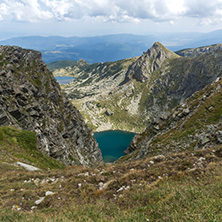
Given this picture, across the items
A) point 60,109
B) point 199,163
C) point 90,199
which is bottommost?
point 60,109

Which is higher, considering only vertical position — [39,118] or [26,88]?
[26,88]

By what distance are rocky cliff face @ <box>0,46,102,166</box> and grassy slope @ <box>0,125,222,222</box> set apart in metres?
26.3

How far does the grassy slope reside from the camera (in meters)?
7.93

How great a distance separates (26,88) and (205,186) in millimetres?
69968

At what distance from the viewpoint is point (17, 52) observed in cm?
8619

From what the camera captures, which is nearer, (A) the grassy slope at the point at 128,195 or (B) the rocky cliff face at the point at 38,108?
(A) the grassy slope at the point at 128,195

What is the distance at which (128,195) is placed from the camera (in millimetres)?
11492

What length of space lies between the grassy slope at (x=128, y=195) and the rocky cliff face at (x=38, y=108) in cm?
2627

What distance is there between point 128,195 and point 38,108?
190 feet

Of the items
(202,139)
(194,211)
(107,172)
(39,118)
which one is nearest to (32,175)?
(107,172)

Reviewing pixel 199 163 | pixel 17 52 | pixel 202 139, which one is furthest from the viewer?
pixel 17 52

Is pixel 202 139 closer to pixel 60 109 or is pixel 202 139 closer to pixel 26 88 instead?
pixel 26 88

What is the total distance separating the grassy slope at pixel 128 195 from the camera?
26.0 feet

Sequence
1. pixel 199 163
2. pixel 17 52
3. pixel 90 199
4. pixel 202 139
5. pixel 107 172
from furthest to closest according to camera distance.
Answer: pixel 17 52, pixel 202 139, pixel 107 172, pixel 199 163, pixel 90 199
